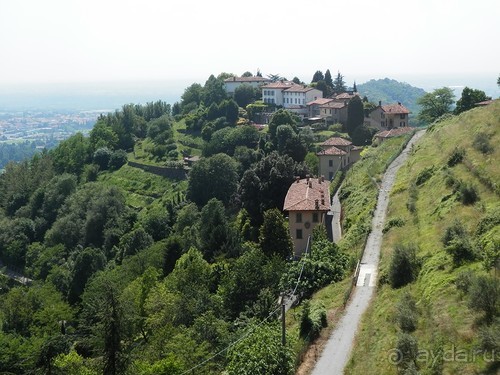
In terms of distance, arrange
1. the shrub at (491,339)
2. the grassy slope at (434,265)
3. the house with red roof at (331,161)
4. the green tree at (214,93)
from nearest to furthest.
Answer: the shrub at (491,339)
the grassy slope at (434,265)
the house with red roof at (331,161)
the green tree at (214,93)

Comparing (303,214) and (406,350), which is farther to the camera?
(303,214)

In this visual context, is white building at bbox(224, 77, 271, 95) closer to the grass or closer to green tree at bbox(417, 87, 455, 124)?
the grass

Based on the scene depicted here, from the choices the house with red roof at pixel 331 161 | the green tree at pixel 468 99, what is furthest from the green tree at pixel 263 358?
the green tree at pixel 468 99

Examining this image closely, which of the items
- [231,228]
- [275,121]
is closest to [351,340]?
[231,228]

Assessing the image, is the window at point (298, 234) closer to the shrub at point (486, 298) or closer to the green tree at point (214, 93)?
the shrub at point (486, 298)

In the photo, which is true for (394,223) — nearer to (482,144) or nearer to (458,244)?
(482,144)

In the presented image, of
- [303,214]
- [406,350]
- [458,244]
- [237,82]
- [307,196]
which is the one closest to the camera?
[406,350]

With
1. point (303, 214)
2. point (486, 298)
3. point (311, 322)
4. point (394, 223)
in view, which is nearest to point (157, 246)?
point (303, 214)
